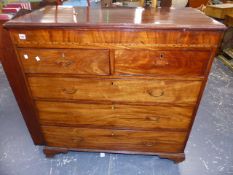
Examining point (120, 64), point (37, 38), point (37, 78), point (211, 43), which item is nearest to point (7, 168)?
point (37, 78)

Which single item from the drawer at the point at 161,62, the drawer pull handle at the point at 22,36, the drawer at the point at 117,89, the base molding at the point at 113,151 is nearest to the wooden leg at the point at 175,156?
the base molding at the point at 113,151

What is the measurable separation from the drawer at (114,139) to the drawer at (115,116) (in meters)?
0.05

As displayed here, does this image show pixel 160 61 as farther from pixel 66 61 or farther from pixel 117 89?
pixel 66 61

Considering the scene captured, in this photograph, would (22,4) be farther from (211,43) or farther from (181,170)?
(181,170)

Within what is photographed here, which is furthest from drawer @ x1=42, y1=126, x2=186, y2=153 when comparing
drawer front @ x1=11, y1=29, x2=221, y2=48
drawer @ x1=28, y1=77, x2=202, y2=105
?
drawer front @ x1=11, y1=29, x2=221, y2=48

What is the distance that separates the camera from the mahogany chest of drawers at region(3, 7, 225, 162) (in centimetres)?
94

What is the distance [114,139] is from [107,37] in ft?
2.38

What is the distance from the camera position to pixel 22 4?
1.34 meters

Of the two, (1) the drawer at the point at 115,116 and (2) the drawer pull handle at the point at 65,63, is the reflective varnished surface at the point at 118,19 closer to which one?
(2) the drawer pull handle at the point at 65,63

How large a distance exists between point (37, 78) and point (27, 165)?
72 cm

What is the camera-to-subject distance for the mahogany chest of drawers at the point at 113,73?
937 millimetres

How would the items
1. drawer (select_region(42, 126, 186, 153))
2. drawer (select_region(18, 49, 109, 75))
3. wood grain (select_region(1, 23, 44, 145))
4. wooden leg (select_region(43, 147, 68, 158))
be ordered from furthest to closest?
1. wooden leg (select_region(43, 147, 68, 158))
2. drawer (select_region(42, 126, 186, 153))
3. wood grain (select_region(1, 23, 44, 145))
4. drawer (select_region(18, 49, 109, 75))

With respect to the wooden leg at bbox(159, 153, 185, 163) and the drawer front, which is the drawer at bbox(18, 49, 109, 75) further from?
the wooden leg at bbox(159, 153, 185, 163)

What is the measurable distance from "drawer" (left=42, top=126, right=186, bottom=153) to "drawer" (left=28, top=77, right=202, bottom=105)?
0.90ft
